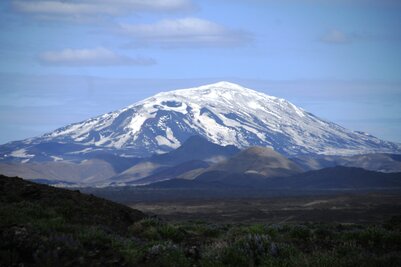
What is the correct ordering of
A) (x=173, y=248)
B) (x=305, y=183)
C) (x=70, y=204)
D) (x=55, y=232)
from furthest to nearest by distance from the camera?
(x=305, y=183), (x=70, y=204), (x=55, y=232), (x=173, y=248)

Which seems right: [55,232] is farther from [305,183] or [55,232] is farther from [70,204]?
[305,183]

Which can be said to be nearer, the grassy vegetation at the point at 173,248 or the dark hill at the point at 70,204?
the grassy vegetation at the point at 173,248

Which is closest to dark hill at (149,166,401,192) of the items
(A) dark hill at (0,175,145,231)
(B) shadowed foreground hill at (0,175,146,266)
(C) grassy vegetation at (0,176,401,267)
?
(A) dark hill at (0,175,145,231)

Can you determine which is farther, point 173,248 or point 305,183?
point 305,183

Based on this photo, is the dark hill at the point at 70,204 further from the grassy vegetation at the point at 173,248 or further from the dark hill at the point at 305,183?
the dark hill at the point at 305,183

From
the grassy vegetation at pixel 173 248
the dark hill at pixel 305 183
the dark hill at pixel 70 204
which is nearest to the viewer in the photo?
the grassy vegetation at pixel 173 248

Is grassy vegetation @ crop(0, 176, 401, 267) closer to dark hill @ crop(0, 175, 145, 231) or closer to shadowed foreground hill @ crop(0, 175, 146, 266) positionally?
shadowed foreground hill @ crop(0, 175, 146, 266)

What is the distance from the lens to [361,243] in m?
15.5

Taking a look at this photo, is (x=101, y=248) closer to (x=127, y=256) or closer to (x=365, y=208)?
(x=127, y=256)

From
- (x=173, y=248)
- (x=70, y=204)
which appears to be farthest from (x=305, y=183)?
(x=173, y=248)

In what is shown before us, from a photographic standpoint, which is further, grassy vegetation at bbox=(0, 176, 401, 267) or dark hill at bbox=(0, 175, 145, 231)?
dark hill at bbox=(0, 175, 145, 231)

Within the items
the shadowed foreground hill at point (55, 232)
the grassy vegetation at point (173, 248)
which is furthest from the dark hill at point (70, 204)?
the grassy vegetation at point (173, 248)

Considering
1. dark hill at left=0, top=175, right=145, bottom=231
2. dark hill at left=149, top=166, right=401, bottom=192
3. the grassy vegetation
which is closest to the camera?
the grassy vegetation

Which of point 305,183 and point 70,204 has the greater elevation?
point 305,183
